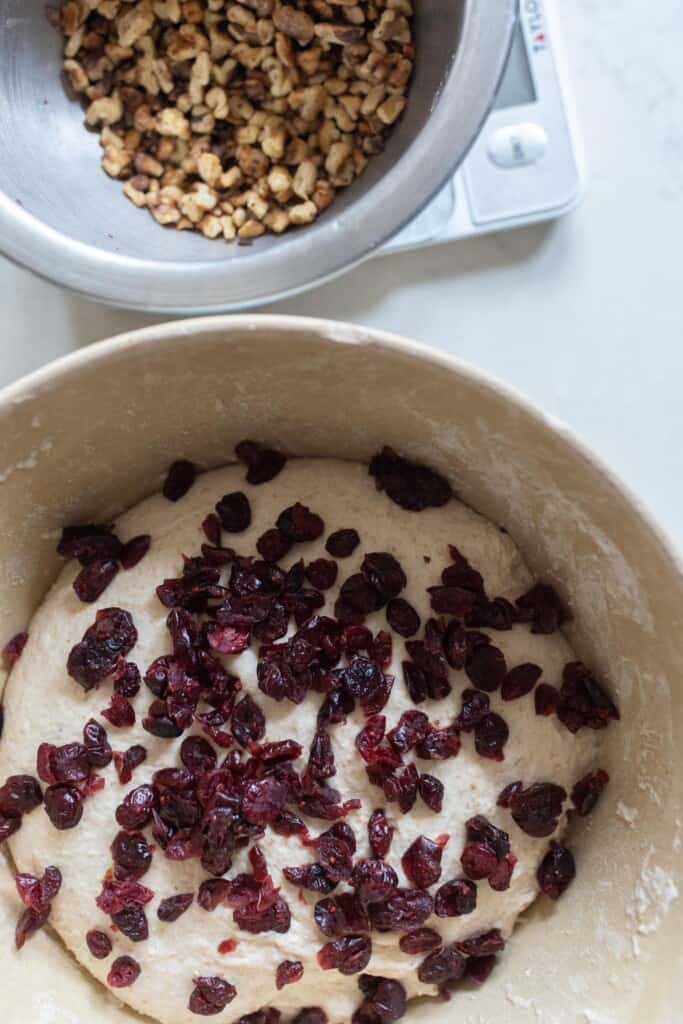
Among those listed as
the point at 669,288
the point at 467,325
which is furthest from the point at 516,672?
the point at 669,288

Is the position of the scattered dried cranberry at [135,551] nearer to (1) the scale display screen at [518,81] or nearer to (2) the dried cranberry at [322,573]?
(2) the dried cranberry at [322,573]

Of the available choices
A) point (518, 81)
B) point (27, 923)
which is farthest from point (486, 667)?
point (518, 81)

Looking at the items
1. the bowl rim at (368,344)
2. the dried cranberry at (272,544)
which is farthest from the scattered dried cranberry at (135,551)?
the bowl rim at (368,344)

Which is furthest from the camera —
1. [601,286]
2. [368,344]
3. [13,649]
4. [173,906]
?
[601,286]

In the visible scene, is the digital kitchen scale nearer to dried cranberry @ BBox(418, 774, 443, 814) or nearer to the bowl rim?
the bowl rim

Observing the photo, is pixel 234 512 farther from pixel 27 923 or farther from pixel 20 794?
pixel 27 923
